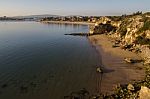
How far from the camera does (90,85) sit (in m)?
32.4

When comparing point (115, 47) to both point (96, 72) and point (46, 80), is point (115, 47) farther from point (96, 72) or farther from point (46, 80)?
point (46, 80)

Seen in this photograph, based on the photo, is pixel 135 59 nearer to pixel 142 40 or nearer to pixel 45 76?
pixel 142 40

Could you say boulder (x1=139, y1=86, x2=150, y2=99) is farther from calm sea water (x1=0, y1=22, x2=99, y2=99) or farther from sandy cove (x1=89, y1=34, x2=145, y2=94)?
calm sea water (x1=0, y1=22, x2=99, y2=99)

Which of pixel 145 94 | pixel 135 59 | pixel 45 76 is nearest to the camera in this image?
pixel 145 94

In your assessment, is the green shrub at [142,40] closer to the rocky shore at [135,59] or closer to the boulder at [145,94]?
the rocky shore at [135,59]

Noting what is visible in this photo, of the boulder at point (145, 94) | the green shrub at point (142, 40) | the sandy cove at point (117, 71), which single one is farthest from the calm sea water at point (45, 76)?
the green shrub at point (142, 40)

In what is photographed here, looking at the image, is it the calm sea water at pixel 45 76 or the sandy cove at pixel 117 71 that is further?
→ the sandy cove at pixel 117 71

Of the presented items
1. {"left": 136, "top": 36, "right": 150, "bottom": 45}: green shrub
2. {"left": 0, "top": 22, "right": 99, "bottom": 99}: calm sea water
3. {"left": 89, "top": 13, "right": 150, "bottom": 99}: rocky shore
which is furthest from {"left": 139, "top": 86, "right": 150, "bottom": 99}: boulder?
{"left": 136, "top": 36, "right": 150, "bottom": 45}: green shrub

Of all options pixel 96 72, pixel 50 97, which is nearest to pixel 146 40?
pixel 96 72

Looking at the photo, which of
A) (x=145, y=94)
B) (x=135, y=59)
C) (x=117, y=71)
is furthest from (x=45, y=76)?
(x=135, y=59)

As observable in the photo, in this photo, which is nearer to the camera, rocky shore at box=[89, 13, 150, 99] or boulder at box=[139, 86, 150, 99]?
boulder at box=[139, 86, 150, 99]

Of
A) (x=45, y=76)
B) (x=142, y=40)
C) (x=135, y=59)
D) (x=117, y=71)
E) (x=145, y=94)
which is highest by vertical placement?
(x=142, y=40)

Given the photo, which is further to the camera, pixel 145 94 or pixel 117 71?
pixel 117 71

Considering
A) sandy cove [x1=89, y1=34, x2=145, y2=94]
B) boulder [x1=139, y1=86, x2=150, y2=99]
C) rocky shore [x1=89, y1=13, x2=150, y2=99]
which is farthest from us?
sandy cove [x1=89, y1=34, x2=145, y2=94]
